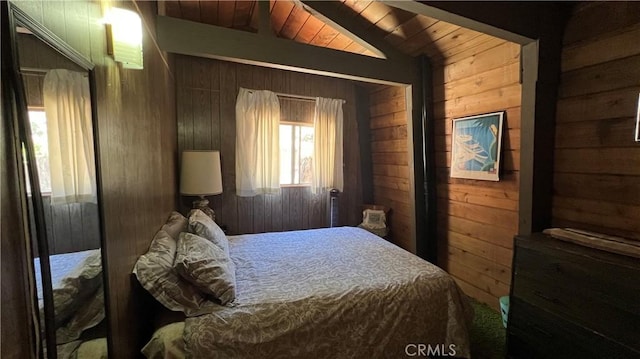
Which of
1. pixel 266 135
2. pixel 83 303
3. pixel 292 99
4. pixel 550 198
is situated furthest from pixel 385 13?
pixel 83 303

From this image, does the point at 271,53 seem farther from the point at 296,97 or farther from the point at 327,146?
the point at 327,146

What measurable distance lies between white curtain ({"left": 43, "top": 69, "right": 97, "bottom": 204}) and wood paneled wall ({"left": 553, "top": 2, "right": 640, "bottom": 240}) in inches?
102

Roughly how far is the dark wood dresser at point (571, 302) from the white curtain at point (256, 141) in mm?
2562

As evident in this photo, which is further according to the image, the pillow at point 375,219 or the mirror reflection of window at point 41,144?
the pillow at point 375,219

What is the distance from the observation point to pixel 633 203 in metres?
1.64

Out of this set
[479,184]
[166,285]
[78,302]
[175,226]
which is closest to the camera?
[78,302]

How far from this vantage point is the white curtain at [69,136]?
73 cm

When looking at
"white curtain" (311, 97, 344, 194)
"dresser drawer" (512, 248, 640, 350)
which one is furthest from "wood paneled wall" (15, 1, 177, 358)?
"dresser drawer" (512, 248, 640, 350)

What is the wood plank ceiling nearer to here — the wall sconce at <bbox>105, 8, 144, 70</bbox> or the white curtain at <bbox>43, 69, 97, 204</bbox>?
the wall sconce at <bbox>105, 8, 144, 70</bbox>

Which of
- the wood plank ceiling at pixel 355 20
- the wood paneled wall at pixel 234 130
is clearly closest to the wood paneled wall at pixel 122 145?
the wood plank ceiling at pixel 355 20

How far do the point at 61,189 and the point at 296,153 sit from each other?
9.86 ft

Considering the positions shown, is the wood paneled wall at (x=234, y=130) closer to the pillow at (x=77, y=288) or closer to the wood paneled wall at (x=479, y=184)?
the wood paneled wall at (x=479, y=184)

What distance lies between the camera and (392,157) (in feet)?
12.2

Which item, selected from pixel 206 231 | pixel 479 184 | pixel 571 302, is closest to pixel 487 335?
pixel 571 302
